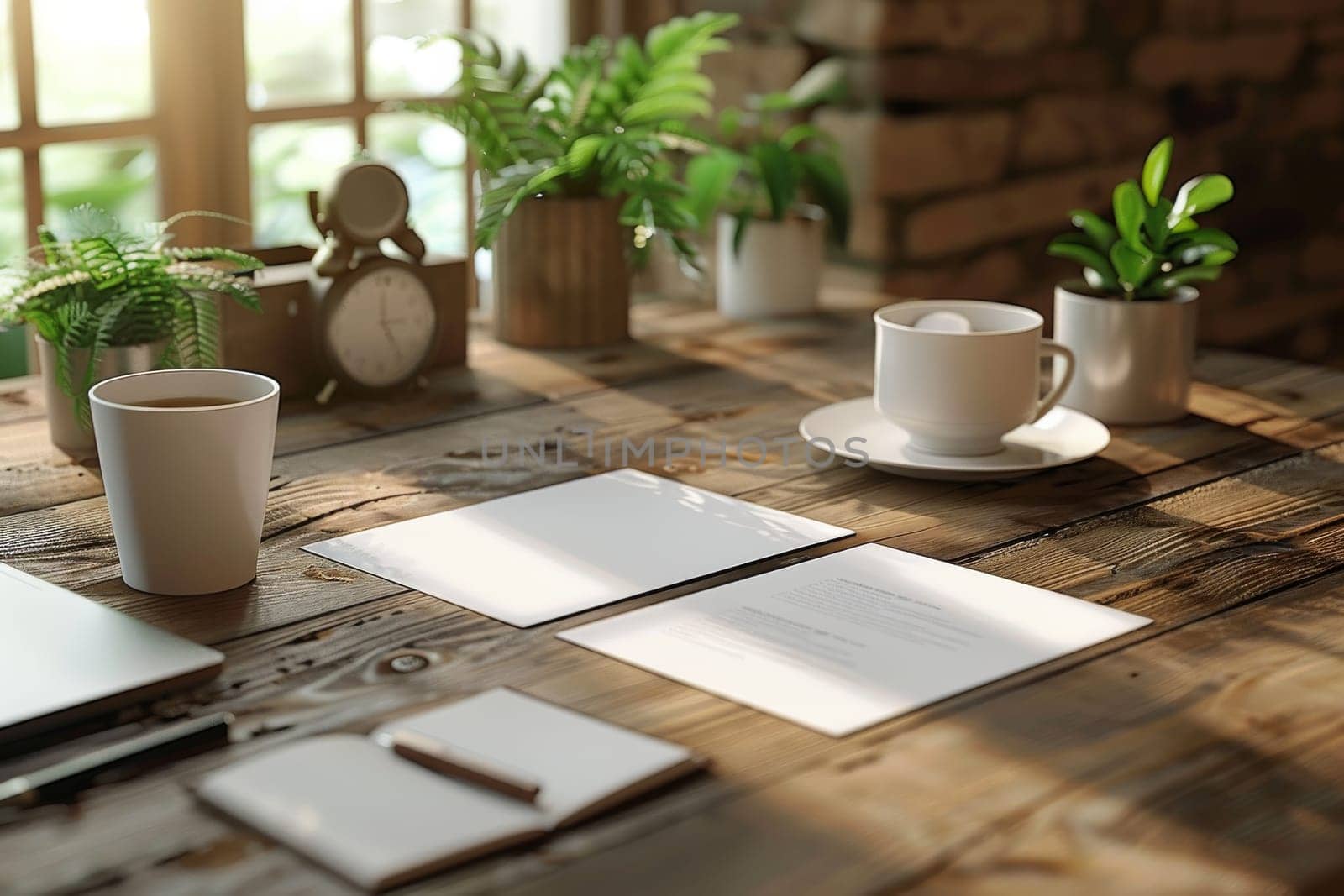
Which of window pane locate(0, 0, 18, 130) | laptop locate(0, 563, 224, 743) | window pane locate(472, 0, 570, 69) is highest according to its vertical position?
window pane locate(472, 0, 570, 69)

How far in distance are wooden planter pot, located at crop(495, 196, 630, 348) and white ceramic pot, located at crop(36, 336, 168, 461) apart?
1.48ft

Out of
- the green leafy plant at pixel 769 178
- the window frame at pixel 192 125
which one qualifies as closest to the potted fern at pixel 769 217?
the green leafy plant at pixel 769 178

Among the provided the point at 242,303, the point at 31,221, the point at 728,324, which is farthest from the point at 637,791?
the point at 31,221

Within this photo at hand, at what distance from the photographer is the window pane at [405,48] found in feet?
6.16

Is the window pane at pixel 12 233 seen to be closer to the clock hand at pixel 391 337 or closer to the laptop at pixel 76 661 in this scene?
the clock hand at pixel 391 337

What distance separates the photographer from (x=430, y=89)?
1963 millimetres

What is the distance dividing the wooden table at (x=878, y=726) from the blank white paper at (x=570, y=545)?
2 centimetres

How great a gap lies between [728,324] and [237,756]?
105 cm

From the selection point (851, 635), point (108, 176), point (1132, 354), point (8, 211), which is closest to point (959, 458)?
point (1132, 354)

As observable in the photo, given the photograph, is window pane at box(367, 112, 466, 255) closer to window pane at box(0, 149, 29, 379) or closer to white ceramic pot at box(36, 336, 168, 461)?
window pane at box(0, 149, 29, 379)

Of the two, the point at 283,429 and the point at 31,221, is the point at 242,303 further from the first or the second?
the point at 31,221

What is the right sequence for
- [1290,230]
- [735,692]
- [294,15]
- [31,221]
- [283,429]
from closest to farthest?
1. [735,692]
2. [283,429]
3. [31,221]
4. [294,15]
5. [1290,230]

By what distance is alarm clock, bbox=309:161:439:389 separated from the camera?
1.33m

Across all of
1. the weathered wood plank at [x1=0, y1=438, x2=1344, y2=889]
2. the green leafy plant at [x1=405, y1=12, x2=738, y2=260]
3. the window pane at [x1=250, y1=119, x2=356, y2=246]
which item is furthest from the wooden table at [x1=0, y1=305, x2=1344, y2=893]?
the window pane at [x1=250, y1=119, x2=356, y2=246]
